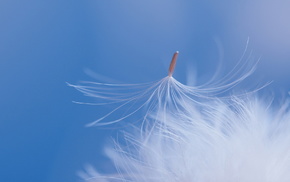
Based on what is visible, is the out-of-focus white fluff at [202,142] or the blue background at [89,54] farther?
the blue background at [89,54]

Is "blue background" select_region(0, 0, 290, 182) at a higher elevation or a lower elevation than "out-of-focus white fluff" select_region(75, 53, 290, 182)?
higher

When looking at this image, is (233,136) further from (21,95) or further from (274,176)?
(21,95)

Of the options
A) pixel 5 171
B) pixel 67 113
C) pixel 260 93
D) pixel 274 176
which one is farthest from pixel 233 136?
pixel 5 171

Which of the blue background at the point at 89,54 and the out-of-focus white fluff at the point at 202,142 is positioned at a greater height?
the blue background at the point at 89,54

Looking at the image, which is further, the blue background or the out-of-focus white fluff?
the blue background
